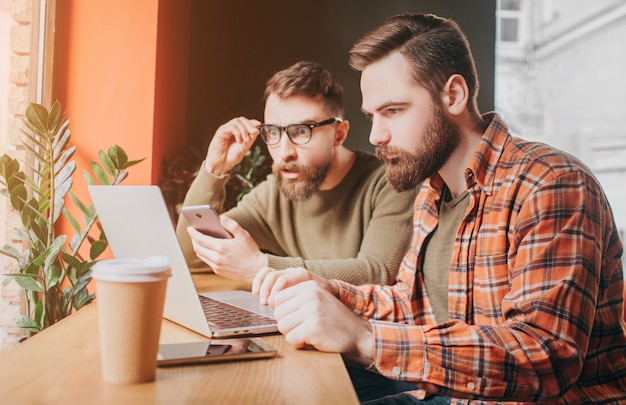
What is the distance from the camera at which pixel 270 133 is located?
6.63 ft

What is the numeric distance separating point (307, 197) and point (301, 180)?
0.06 metres

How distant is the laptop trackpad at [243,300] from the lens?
138 centimetres

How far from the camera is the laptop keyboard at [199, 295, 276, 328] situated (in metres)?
1.21

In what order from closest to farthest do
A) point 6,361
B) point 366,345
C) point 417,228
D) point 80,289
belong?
point 6,361 → point 366,345 → point 417,228 → point 80,289

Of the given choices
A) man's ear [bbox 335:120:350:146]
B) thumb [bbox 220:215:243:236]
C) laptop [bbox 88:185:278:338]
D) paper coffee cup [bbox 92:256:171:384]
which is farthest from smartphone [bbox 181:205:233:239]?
paper coffee cup [bbox 92:256:171:384]

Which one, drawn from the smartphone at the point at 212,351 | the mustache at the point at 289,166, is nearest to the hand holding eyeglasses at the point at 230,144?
the mustache at the point at 289,166

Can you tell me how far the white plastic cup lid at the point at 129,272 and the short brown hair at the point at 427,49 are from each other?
109cm

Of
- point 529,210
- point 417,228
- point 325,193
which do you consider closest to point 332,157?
point 325,193

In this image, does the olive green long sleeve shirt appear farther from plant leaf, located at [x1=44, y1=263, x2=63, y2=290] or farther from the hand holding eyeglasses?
plant leaf, located at [x1=44, y1=263, x2=63, y2=290]

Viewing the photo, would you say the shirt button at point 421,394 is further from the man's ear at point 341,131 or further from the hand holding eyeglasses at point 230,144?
the hand holding eyeglasses at point 230,144

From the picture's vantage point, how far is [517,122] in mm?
1984

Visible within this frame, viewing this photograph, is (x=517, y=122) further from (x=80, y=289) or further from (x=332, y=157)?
(x=80, y=289)

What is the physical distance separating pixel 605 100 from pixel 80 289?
6.12 feet

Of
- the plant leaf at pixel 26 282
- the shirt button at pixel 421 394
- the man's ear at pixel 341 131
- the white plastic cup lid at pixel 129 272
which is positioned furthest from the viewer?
the man's ear at pixel 341 131
